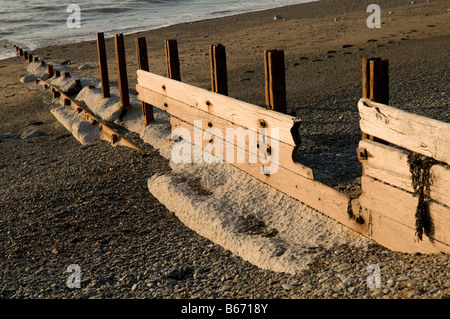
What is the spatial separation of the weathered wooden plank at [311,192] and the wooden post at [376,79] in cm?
66

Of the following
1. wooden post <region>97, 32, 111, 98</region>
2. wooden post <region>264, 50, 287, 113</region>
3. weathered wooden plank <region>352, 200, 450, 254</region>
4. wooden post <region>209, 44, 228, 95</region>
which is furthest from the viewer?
wooden post <region>97, 32, 111, 98</region>

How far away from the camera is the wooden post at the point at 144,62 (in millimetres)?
8562

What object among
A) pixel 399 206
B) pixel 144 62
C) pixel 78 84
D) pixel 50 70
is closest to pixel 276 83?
pixel 399 206

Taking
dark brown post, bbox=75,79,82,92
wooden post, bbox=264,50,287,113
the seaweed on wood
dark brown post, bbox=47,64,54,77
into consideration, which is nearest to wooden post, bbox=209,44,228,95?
wooden post, bbox=264,50,287,113

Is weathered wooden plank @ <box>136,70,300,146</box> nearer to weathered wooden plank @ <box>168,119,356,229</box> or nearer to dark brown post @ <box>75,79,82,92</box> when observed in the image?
weathered wooden plank @ <box>168,119,356,229</box>

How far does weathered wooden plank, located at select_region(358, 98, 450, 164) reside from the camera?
4051mm

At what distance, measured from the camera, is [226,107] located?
6.35 meters

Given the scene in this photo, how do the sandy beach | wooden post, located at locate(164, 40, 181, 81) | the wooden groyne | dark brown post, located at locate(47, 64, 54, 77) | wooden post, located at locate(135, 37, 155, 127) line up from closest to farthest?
the wooden groyne < the sandy beach < wooden post, located at locate(164, 40, 181, 81) < wooden post, located at locate(135, 37, 155, 127) < dark brown post, located at locate(47, 64, 54, 77)

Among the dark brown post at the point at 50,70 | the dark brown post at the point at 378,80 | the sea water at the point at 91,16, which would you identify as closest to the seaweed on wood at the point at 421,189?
the dark brown post at the point at 378,80

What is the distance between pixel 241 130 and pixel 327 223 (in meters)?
1.53

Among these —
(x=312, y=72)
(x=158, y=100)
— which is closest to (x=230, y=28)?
(x=312, y=72)

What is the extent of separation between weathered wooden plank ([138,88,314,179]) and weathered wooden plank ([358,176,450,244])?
666 millimetres

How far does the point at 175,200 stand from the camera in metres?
6.28

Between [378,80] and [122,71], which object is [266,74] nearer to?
[378,80]
